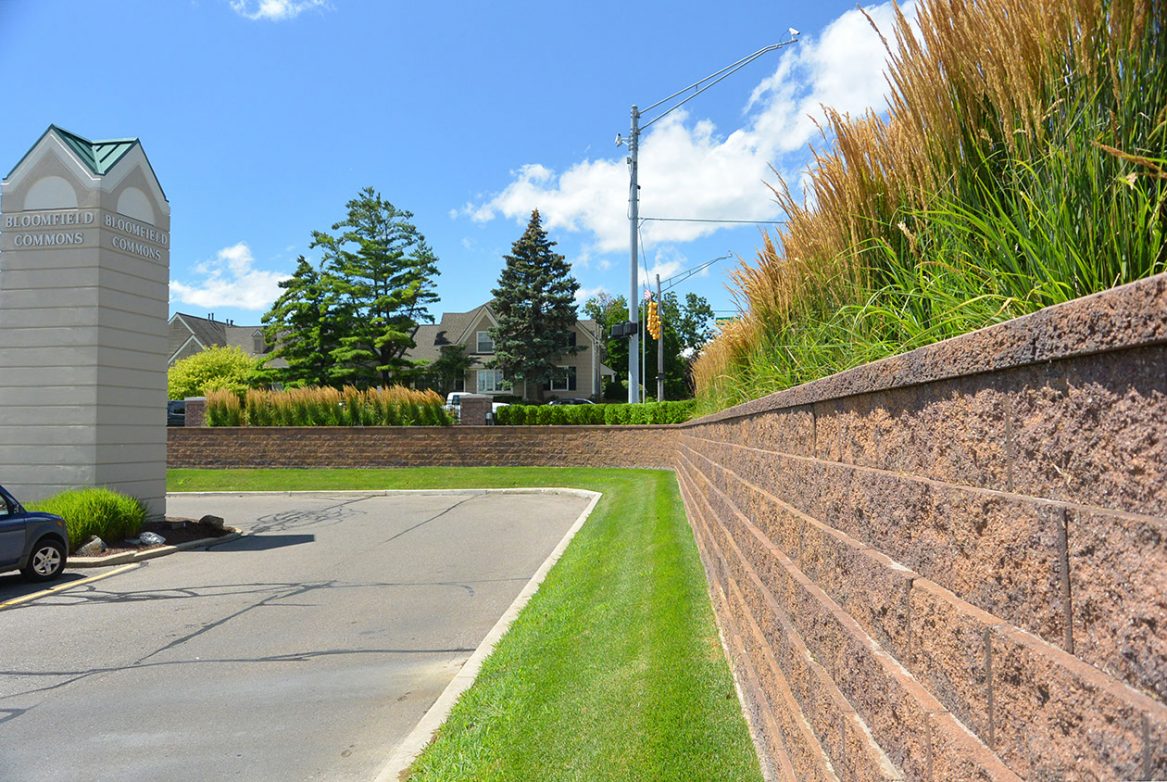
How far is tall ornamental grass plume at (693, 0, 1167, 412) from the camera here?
1845 mm

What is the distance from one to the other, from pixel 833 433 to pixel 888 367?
0.70 meters

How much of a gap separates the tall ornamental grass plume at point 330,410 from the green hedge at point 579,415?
2.35m

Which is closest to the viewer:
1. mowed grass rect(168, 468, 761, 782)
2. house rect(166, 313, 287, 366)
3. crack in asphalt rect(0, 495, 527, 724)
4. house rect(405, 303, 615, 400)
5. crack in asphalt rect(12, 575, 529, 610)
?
mowed grass rect(168, 468, 761, 782)

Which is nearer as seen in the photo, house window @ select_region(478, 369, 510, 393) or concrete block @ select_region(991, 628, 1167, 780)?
concrete block @ select_region(991, 628, 1167, 780)

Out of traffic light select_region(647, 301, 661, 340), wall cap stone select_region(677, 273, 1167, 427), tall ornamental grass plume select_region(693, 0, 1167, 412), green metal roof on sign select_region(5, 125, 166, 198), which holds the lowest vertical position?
wall cap stone select_region(677, 273, 1167, 427)

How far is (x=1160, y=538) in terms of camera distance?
121 cm

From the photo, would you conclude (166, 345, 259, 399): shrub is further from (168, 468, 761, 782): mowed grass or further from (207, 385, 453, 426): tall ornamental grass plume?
(168, 468, 761, 782): mowed grass

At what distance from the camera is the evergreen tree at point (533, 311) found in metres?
53.9

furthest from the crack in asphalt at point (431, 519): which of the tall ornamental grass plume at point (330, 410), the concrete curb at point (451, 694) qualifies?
the tall ornamental grass plume at point (330, 410)

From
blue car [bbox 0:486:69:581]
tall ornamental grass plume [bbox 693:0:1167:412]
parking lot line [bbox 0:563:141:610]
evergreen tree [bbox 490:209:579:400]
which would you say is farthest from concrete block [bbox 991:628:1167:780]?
evergreen tree [bbox 490:209:579:400]

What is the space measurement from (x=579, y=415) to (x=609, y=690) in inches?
866

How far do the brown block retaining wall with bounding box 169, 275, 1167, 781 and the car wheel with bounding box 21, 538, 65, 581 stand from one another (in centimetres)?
1099

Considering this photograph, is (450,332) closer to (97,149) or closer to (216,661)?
(97,149)

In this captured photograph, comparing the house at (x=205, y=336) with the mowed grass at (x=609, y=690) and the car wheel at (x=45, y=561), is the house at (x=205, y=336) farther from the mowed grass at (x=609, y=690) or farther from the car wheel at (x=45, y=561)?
the mowed grass at (x=609, y=690)
